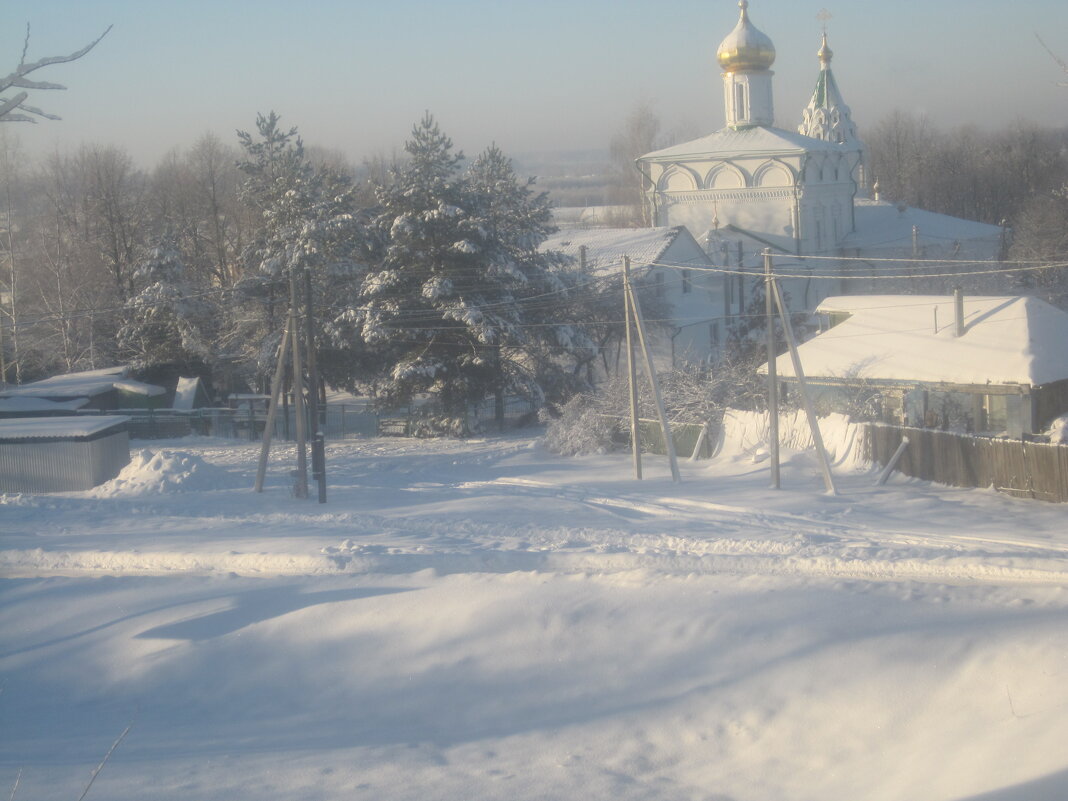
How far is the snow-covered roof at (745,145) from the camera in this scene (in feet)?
149

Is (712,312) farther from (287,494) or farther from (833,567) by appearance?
(833,567)

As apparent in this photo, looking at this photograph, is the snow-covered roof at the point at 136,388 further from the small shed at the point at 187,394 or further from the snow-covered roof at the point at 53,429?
the snow-covered roof at the point at 53,429

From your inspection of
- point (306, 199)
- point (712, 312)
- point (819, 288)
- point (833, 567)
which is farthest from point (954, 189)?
point (833, 567)

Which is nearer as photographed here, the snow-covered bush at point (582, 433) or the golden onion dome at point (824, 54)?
the snow-covered bush at point (582, 433)

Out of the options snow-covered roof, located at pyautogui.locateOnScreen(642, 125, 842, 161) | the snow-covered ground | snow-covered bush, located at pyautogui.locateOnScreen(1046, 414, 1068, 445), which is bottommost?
the snow-covered ground

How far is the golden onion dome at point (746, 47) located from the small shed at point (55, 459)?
35.1 meters

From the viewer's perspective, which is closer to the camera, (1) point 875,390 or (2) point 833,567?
(2) point 833,567

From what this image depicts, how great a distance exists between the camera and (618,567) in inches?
458

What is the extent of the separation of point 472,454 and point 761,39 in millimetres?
28776

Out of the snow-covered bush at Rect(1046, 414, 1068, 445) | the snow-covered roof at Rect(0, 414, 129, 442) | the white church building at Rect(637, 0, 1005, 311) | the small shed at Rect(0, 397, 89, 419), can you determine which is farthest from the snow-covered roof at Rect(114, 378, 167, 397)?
the snow-covered bush at Rect(1046, 414, 1068, 445)

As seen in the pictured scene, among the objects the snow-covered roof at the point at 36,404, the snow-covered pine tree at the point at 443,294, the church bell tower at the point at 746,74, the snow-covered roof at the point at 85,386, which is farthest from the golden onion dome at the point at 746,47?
the snow-covered roof at the point at 36,404

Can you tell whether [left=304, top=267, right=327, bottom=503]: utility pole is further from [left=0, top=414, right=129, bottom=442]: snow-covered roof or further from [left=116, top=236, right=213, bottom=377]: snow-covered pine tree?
[left=116, top=236, right=213, bottom=377]: snow-covered pine tree

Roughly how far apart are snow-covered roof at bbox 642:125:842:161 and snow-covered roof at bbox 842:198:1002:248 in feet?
19.3

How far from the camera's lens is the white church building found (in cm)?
4562
